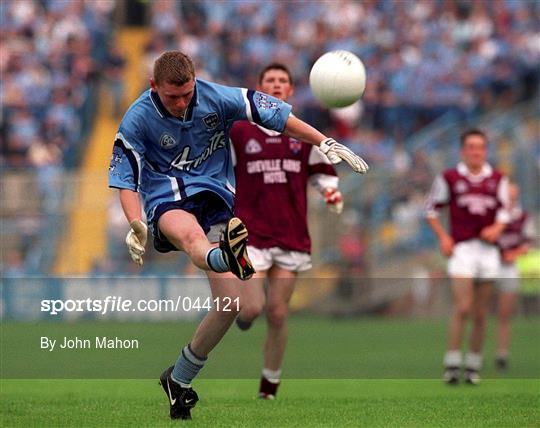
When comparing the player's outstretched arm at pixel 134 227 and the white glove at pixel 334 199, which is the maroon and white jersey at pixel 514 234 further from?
the player's outstretched arm at pixel 134 227

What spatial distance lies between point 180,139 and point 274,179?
229 cm

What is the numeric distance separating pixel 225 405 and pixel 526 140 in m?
12.6

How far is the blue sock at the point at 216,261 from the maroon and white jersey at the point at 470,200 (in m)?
5.22

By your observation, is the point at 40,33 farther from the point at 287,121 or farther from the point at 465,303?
the point at 287,121

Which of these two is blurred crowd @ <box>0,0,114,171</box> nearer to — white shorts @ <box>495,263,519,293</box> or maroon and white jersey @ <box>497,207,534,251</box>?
maroon and white jersey @ <box>497,207,534,251</box>

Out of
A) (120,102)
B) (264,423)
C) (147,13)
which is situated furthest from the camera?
(147,13)

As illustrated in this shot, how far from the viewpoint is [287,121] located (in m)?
8.08

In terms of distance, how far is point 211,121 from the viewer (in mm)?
8109

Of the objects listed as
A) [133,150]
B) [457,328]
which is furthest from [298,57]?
[133,150]

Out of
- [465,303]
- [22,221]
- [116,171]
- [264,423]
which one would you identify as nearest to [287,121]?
[116,171]

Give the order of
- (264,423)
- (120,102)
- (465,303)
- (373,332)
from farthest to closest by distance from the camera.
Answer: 1. (120,102)
2. (373,332)
3. (465,303)
4. (264,423)

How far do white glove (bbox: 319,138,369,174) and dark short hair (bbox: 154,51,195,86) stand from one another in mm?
945

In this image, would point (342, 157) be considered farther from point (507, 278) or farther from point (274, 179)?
point (507, 278)

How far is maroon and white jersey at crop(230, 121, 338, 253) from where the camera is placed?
10.2m
